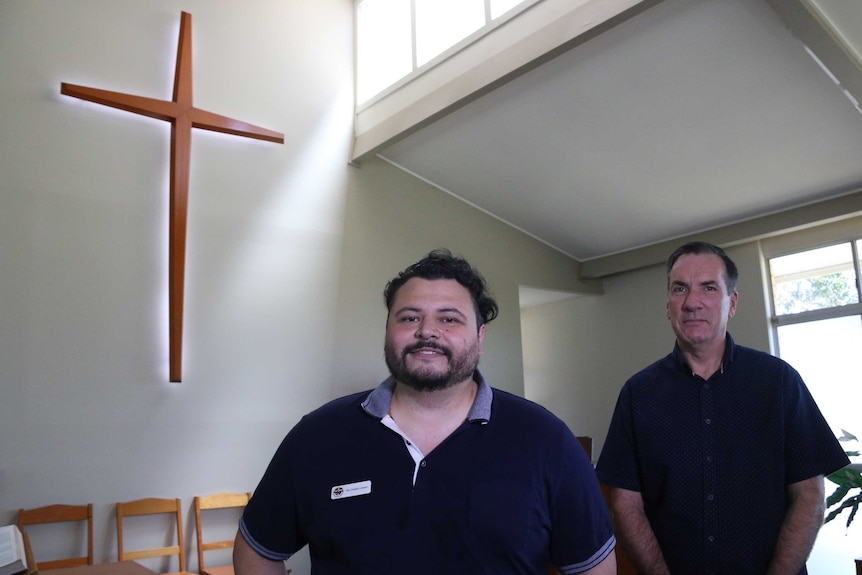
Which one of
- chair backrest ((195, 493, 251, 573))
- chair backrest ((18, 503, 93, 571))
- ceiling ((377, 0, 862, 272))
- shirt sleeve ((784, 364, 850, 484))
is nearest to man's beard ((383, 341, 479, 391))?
shirt sleeve ((784, 364, 850, 484))

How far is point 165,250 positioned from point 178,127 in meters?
0.88

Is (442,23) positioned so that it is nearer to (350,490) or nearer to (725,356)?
(725,356)

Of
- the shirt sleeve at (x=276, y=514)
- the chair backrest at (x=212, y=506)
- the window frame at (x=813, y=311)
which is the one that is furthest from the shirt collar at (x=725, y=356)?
the window frame at (x=813, y=311)

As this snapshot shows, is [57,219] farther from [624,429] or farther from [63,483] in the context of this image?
[624,429]

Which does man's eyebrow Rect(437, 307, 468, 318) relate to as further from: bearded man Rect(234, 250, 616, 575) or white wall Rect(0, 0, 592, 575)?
white wall Rect(0, 0, 592, 575)

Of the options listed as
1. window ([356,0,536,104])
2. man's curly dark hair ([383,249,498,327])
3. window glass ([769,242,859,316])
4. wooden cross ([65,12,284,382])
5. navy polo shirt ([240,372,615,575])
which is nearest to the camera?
navy polo shirt ([240,372,615,575])

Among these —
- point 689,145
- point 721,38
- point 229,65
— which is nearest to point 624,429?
point 721,38

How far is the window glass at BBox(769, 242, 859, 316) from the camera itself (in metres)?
5.64

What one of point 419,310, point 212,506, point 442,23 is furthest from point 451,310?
point 442,23

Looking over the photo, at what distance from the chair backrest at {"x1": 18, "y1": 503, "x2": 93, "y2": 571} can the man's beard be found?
363cm

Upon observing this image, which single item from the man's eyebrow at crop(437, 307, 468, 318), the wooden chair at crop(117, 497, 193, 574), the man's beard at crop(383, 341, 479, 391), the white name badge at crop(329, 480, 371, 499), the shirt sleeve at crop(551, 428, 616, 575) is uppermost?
the man's eyebrow at crop(437, 307, 468, 318)

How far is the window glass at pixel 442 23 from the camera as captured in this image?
5266 mm

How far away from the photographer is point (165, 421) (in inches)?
188

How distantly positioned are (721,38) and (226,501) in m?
4.52
